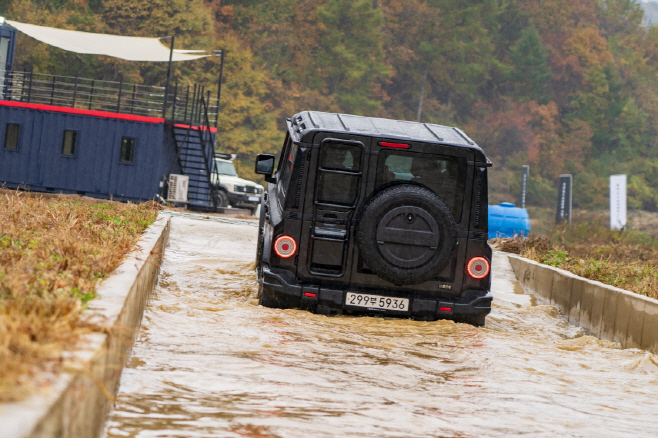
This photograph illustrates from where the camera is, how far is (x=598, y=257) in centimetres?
1653

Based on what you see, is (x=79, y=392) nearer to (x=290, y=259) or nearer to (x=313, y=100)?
(x=290, y=259)

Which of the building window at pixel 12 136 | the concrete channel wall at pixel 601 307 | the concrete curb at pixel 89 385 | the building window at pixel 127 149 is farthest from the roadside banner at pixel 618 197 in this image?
the concrete curb at pixel 89 385

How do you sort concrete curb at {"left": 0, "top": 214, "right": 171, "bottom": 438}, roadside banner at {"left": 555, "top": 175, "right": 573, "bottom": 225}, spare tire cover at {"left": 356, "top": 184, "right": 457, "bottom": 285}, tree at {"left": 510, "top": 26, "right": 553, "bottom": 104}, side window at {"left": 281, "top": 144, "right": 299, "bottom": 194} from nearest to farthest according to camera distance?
concrete curb at {"left": 0, "top": 214, "right": 171, "bottom": 438}
spare tire cover at {"left": 356, "top": 184, "right": 457, "bottom": 285}
side window at {"left": 281, "top": 144, "right": 299, "bottom": 194}
roadside banner at {"left": 555, "top": 175, "right": 573, "bottom": 225}
tree at {"left": 510, "top": 26, "right": 553, "bottom": 104}

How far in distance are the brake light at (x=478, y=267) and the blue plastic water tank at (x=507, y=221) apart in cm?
1502

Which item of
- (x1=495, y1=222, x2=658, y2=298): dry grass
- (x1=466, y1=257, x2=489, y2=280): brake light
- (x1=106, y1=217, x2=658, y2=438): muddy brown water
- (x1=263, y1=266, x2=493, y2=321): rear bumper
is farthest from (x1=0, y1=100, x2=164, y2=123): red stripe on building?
(x1=466, y1=257, x2=489, y2=280): brake light

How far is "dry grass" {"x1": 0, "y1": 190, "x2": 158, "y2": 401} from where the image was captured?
278 cm

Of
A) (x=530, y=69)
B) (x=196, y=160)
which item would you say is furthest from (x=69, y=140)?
(x=530, y=69)

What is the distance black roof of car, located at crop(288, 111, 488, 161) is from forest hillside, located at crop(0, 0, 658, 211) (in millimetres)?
44027

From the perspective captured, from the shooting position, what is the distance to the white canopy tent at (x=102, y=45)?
89.2ft

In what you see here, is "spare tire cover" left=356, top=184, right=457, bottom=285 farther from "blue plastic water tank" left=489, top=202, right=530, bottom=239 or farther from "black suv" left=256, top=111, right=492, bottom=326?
"blue plastic water tank" left=489, top=202, right=530, bottom=239

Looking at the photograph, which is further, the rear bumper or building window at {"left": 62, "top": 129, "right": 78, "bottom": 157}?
building window at {"left": 62, "top": 129, "right": 78, "bottom": 157}

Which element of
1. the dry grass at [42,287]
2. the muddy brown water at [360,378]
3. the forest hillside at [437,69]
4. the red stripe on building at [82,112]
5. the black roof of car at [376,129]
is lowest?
the muddy brown water at [360,378]

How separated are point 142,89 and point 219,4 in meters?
11.2

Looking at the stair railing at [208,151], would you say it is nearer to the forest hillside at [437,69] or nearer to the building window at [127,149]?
the building window at [127,149]
